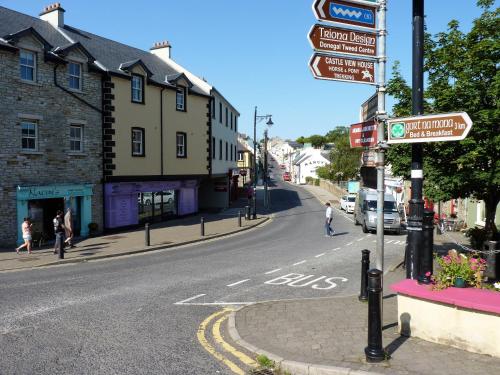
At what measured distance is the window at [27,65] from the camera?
62.8 ft

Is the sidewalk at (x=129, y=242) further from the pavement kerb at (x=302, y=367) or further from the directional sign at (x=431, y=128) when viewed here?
the directional sign at (x=431, y=128)

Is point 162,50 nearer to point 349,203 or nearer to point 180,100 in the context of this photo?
point 180,100

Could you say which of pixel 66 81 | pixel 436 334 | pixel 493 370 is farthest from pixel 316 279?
pixel 66 81

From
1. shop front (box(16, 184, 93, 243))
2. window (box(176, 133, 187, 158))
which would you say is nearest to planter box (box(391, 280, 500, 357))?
shop front (box(16, 184, 93, 243))

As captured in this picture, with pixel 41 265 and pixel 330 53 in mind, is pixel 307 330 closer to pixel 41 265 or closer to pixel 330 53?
pixel 330 53

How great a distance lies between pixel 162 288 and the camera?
437 inches

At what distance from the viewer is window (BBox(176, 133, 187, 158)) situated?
2942 centimetres

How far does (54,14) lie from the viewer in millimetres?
24047

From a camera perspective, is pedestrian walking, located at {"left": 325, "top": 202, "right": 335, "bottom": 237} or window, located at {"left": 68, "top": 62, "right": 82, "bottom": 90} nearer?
window, located at {"left": 68, "top": 62, "right": 82, "bottom": 90}

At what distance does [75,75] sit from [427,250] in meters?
19.8

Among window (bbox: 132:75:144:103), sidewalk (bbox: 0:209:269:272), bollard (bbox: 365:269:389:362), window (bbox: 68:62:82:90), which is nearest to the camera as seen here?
bollard (bbox: 365:269:389:362)

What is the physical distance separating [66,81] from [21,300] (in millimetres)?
14081

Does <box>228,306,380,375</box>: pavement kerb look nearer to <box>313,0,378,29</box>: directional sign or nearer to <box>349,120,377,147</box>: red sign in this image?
<box>349,120,377,147</box>: red sign

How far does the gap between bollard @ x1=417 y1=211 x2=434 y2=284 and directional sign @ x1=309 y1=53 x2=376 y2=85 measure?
2295 mm
